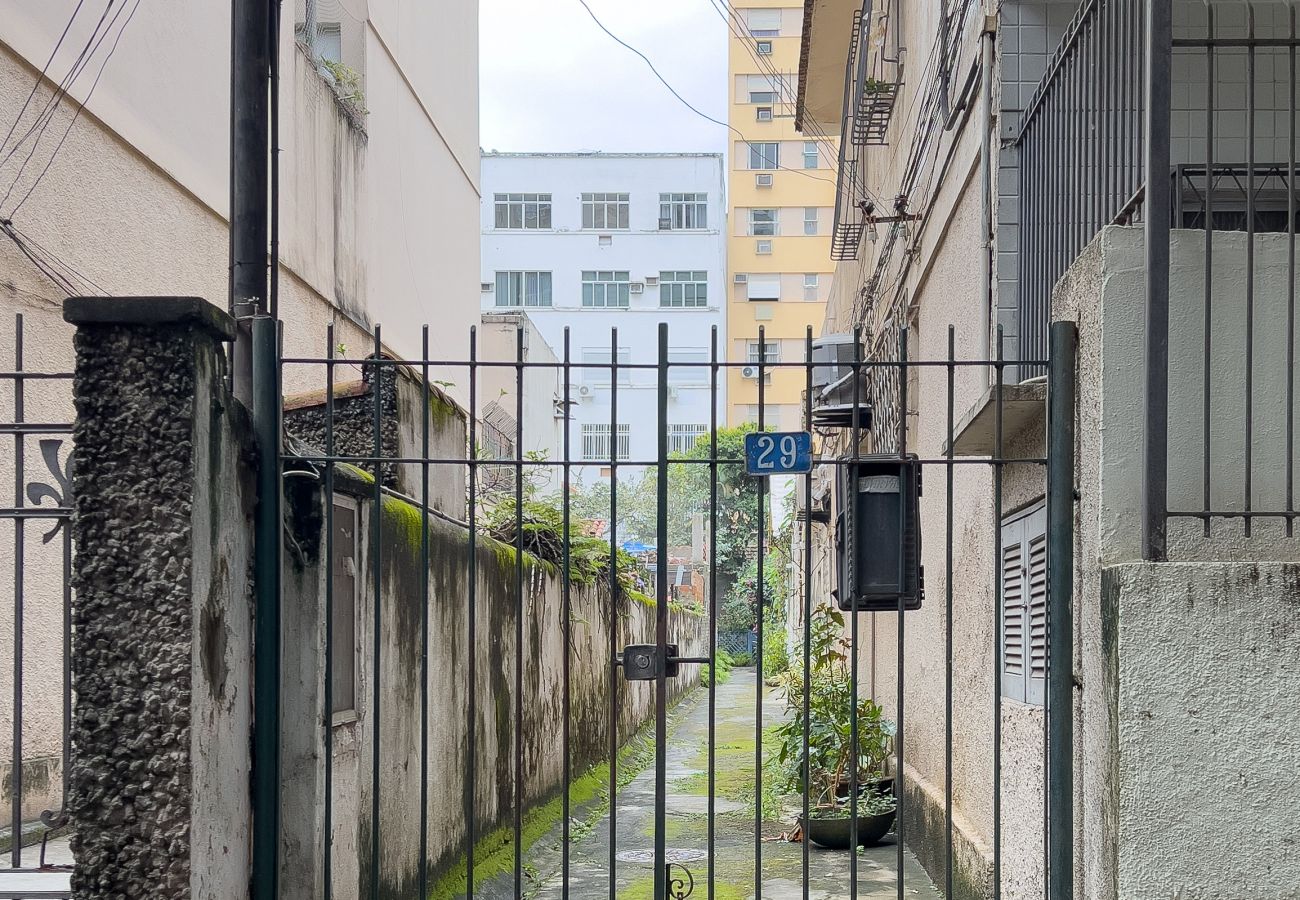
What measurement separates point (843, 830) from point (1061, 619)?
5064 millimetres

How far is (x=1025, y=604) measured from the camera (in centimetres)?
540

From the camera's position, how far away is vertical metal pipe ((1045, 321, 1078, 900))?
421 cm

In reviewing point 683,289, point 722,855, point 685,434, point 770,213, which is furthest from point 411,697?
point 770,213

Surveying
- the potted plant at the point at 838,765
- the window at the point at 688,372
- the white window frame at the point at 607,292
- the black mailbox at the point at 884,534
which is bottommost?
the potted plant at the point at 838,765

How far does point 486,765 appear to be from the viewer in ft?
27.1

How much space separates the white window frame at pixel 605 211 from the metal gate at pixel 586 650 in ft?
120

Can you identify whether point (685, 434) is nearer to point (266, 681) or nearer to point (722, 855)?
point (722, 855)

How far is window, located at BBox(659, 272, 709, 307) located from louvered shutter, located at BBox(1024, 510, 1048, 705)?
44.5 metres

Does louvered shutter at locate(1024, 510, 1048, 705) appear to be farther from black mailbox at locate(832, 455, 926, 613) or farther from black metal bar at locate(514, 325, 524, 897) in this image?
black metal bar at locate(514, 325, 524, 897)

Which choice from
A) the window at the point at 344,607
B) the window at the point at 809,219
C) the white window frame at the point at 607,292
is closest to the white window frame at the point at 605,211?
the white window frame at the point at 607,292

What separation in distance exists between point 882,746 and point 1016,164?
5.33m

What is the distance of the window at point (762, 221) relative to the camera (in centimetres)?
5141

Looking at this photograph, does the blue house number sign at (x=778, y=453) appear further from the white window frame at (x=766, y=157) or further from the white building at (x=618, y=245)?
the white window frame at (x=766, y=157)

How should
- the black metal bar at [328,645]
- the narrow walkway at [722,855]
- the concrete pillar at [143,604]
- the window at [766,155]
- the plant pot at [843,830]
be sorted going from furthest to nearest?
the window at [766,155]
the plant pot at [843,830]
the narrow walkway at [722,855]
the black metal bar at [328,645]
the concrete pillar at [143,604]
